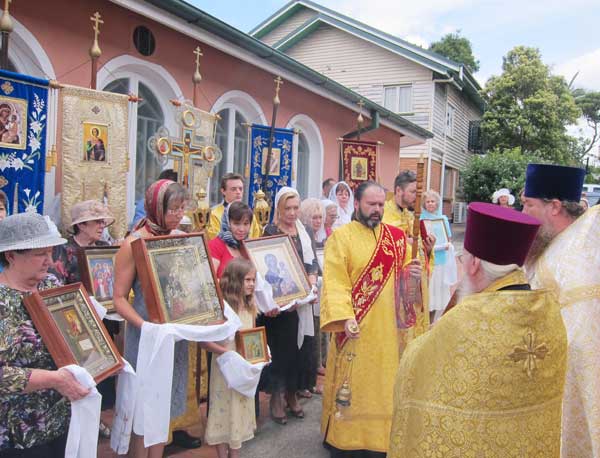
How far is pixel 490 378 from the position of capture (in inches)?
73.8

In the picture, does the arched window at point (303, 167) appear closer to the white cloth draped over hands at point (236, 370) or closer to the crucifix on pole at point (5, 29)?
the crucifix on pole at point (5, 29)

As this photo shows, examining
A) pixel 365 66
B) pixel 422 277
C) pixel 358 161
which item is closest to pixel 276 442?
pixel 422 277

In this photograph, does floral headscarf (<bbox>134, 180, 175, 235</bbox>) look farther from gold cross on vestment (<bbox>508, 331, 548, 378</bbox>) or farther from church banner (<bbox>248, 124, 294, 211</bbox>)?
church banner (<bbox>248, 124, 294, 211</bbox>)

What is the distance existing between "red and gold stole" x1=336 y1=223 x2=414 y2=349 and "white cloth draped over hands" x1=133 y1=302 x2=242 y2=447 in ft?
4.22

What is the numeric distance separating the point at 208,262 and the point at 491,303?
1.91 metres

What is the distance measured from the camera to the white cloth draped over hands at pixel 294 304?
4086mm

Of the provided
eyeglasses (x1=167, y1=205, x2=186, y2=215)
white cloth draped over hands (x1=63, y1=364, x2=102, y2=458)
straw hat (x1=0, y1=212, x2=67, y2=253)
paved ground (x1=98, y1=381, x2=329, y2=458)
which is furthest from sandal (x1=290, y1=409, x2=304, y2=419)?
straw hat (x1=0, y1=212, x2=67, y2=253)

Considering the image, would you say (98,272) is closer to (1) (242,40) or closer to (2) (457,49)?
(1) (242,40)

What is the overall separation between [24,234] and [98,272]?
154 centimetres

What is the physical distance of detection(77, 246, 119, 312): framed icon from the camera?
3.72m

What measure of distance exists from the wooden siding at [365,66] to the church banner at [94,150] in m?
16.3

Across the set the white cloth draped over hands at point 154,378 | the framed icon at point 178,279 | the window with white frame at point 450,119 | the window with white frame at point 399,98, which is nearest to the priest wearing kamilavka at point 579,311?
the framed icon at point 178,279

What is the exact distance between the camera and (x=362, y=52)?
20469mm

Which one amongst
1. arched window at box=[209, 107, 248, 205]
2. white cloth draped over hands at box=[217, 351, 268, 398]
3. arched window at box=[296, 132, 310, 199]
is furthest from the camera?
arched window at box=[296, 132, 310, 199]
